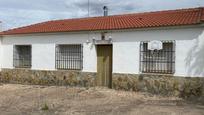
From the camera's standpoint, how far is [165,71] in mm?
14930

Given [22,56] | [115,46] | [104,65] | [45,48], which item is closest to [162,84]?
[115,46]

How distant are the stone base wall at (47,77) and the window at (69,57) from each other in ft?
1.18

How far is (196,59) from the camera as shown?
13922 millimetres

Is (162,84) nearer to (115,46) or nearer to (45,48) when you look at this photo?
(115,46)

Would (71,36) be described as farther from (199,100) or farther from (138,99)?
(199,100)

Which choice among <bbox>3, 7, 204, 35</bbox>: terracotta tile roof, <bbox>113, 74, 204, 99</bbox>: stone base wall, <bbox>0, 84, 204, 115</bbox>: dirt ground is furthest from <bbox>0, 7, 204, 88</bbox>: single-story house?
<bbox>0, 84, 204, 115</bbox>: dirt ground

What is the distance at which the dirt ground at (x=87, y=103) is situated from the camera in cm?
1145

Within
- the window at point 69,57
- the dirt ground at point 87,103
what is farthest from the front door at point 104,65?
the window at point 69,57

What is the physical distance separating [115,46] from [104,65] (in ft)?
4.32

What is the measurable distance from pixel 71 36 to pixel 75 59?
1206mm

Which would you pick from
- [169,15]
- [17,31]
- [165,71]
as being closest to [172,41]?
[165,71]

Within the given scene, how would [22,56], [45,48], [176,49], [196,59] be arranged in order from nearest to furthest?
1. [196,59]
2. [176,49]
3. [45,48]
4. [22,56]

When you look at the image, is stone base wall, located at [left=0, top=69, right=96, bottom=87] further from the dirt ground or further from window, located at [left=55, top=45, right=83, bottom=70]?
the dirt ground

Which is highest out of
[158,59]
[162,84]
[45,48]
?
[45,48]
